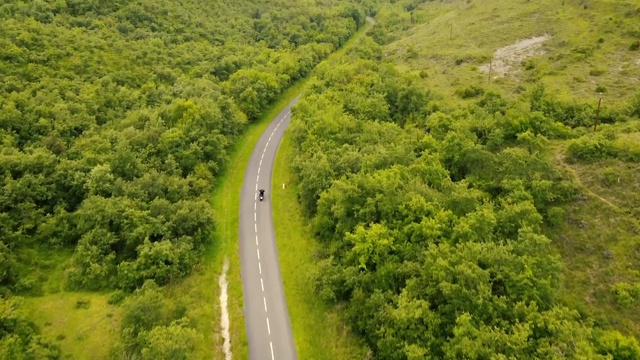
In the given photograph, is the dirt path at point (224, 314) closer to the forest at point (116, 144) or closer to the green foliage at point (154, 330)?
the green foliage at point (154, 330)

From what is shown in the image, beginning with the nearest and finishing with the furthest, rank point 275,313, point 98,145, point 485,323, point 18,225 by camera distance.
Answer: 1. point 485,323
2. point 275,313
3. point 18,225
4. point 98,145

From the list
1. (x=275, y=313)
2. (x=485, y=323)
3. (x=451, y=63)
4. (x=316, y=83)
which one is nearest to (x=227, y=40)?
(x=316, y=83)

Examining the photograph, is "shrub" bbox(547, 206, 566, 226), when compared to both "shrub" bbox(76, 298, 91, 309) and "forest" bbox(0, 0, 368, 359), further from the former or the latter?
"shrub" bbox(76, 298, 91, 309)

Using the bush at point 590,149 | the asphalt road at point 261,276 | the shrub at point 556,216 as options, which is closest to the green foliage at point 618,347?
the shrub at point 556,216

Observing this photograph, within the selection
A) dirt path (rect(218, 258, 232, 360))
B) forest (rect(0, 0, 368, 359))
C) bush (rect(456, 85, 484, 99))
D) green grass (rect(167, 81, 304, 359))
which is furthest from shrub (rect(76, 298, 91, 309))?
bush (rect(456, 85, 484, 99))

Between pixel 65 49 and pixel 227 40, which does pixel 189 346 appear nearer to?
pixel 65 49

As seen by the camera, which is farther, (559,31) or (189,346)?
(559,31)
